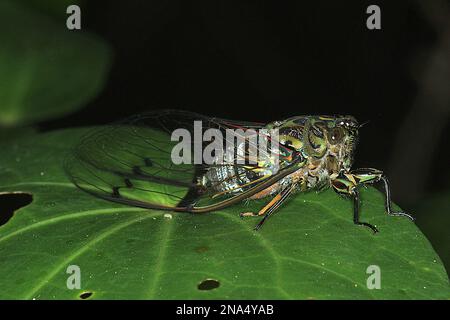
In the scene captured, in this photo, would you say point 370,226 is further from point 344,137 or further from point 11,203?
point 11,203

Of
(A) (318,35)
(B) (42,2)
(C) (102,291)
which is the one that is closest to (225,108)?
(A) (318,35)

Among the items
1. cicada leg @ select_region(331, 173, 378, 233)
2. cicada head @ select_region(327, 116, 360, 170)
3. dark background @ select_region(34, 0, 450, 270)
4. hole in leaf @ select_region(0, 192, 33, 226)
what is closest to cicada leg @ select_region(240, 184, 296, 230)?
cicada leg @ select_region(331, 173, 378, 233)

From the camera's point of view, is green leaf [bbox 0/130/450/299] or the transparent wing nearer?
green leaf [bbox 0/130/450/299]

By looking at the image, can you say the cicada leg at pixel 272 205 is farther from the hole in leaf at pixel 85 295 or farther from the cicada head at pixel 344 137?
the hole in leaf at pixel 85 295

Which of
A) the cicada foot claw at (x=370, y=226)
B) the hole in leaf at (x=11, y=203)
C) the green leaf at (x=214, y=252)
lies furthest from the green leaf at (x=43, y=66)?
the cicada foot claw at (x=370, y=226)

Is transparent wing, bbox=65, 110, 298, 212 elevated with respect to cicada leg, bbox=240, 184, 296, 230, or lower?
elevated

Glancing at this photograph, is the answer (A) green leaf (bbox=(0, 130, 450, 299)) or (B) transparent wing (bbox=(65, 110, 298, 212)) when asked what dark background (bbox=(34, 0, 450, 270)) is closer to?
(B) transparent wing (bbox=(65, 110, 298, 212))
